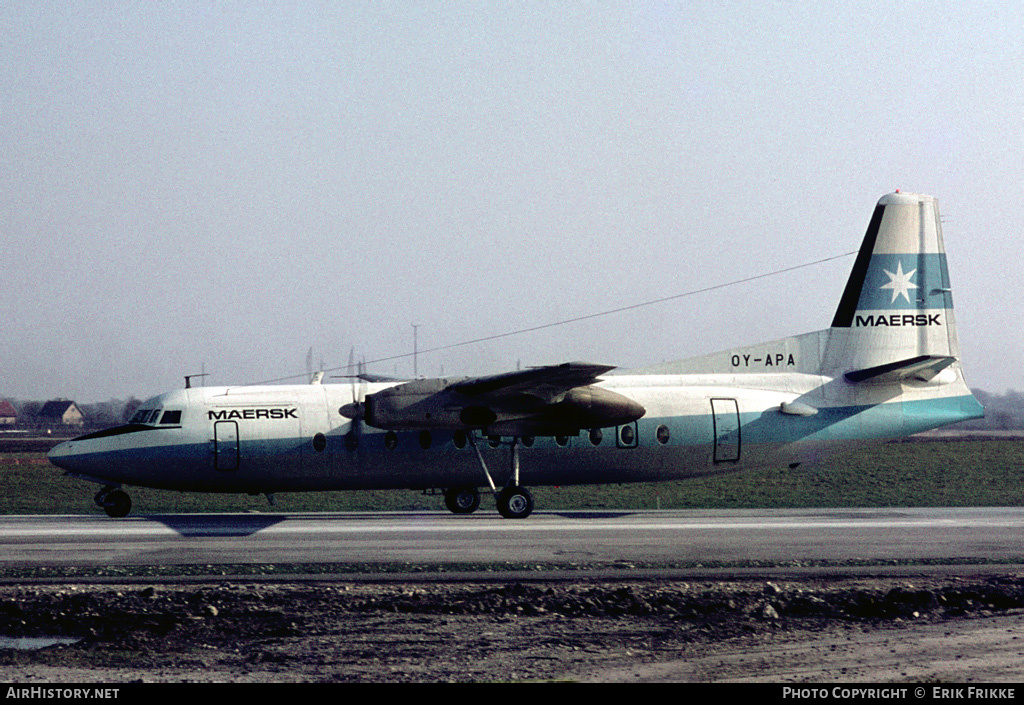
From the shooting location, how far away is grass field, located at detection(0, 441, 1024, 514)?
109 feet

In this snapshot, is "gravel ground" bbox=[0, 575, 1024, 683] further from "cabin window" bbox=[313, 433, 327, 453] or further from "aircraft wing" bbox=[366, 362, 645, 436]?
"cabin window" bbox=[313, 433, 327, 453]

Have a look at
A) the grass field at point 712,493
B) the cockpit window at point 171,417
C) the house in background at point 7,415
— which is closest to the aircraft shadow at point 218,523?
the cockpit window at point 171,417

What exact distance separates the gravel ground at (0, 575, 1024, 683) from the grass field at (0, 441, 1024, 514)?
1380 cm

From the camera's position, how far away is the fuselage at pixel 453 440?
80.1ft

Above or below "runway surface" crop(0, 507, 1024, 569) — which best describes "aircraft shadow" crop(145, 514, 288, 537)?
Result: above

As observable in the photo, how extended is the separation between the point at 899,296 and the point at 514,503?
41.9ft

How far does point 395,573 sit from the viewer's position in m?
16.2

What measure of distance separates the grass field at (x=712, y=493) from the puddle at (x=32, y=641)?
18634 mm

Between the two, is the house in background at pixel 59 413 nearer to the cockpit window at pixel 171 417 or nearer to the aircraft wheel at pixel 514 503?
the cockpit window at pixel 171 417

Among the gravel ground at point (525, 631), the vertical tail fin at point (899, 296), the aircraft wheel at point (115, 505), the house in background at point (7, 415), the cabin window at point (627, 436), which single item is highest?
the house in background at point (7, 415)

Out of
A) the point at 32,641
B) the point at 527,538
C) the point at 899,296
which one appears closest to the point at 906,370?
the point at 899,296

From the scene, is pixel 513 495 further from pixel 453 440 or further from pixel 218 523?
pixel 218 523

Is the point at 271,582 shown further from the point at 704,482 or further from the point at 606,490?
the point at 704,482

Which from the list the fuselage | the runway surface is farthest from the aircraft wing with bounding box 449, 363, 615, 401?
the runway surface
